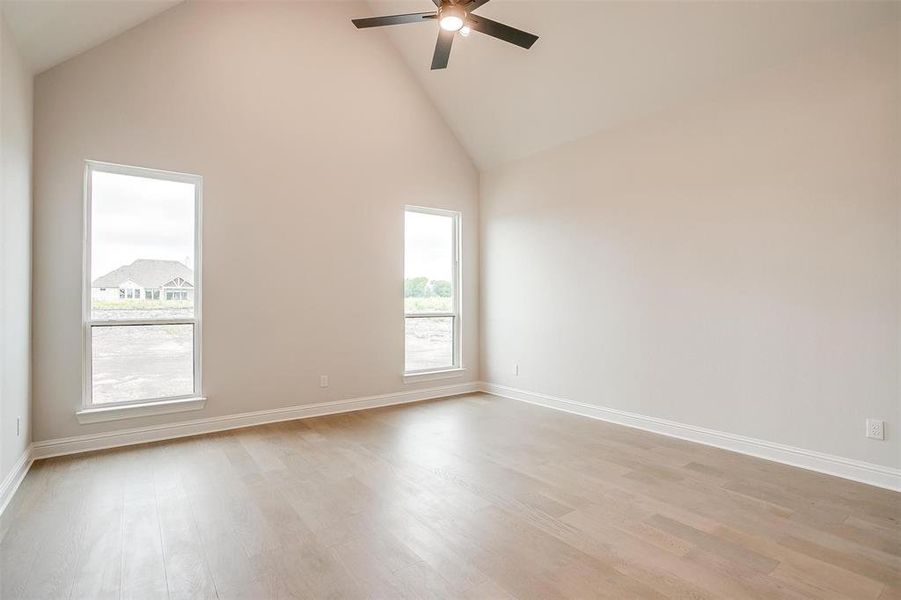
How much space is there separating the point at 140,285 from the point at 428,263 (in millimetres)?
3021

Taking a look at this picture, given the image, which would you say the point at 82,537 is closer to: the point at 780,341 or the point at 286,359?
the point at 286,359

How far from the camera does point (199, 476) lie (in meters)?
3.09

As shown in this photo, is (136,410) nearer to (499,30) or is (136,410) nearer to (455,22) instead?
(455,22)

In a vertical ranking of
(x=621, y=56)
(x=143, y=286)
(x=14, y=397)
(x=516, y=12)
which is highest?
(x=516, y=12)

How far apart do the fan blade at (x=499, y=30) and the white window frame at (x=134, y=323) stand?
8.89ft

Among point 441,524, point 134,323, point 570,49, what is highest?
point 570,49

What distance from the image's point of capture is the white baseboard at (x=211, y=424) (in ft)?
11.5

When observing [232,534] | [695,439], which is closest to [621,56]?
[695,439]

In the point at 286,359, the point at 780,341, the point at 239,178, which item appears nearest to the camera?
the point at 780,341

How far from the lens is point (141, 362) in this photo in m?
3.88

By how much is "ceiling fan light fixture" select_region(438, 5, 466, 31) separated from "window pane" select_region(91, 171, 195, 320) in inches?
105

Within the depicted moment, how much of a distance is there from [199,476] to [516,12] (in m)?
4.53

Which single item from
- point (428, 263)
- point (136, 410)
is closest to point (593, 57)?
point (428, 263)

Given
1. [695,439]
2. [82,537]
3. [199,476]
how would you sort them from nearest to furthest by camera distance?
[82,537] < [199,476] < [695,439]
